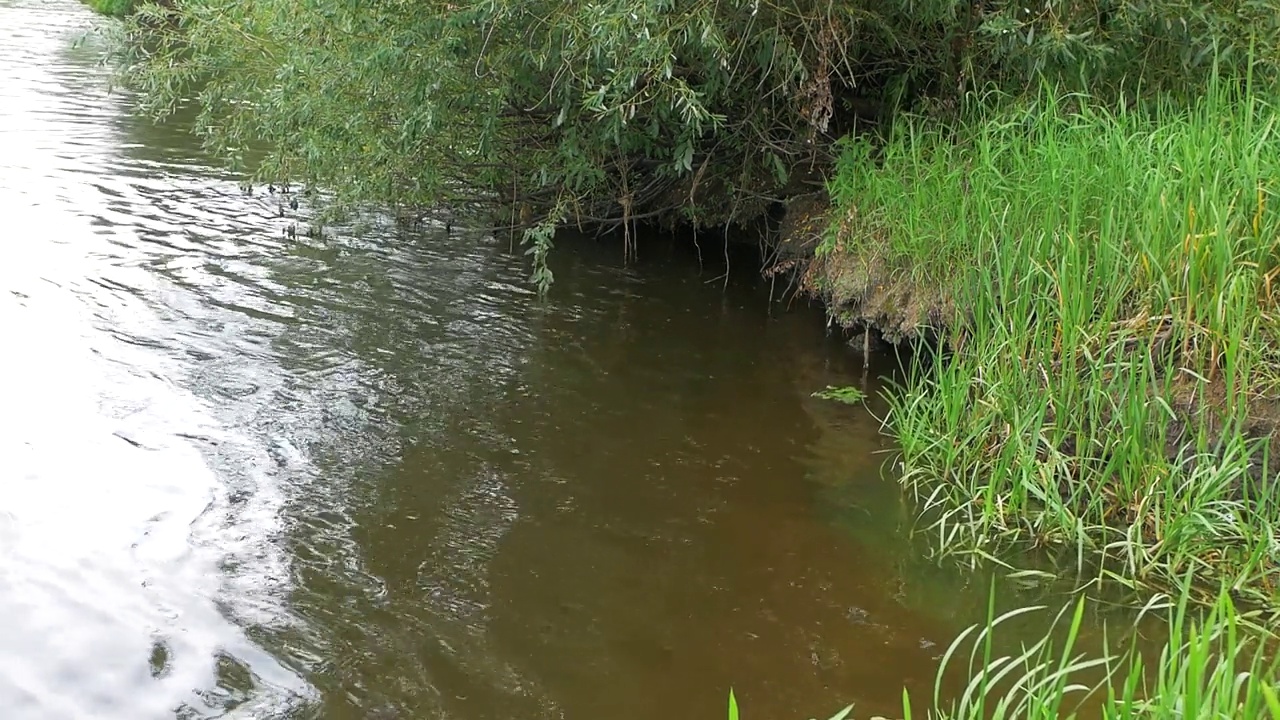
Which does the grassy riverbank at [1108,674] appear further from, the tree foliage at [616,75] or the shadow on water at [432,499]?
the tree foliage at [616,75]

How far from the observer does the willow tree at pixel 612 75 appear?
6.36 m

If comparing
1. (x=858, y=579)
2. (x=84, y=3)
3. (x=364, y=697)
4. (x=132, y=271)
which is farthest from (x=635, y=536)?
(x=84, y=3)

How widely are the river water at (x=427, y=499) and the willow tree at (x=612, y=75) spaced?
926 mm

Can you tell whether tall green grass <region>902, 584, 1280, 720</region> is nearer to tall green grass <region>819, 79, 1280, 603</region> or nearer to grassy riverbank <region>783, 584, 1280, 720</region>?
grassy riverbank <region>783, 584, 1280, 720</region>

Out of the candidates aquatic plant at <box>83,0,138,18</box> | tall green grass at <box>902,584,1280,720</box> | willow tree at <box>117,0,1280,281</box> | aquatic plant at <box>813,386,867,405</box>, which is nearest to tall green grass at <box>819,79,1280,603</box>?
tall green grass at <box>902,584,1280,720</box>

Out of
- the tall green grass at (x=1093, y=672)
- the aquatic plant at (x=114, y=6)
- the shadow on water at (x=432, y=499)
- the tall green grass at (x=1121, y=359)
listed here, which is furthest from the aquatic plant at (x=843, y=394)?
the aquatic plant at (x=114, y=6)

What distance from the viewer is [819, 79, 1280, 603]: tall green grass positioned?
440 cm

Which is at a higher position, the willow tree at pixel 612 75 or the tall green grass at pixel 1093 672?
the willow tree at pixel 612 75

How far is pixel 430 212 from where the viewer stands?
9.84 metres

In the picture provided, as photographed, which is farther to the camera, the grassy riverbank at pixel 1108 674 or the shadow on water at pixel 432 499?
the shadow on water at pixel 432 499

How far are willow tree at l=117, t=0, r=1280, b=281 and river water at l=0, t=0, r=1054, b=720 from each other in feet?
3.04

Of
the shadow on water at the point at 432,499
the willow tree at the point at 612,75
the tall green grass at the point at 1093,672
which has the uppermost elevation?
the willow tree at the point at 612,75

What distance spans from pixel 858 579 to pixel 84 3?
30.6m

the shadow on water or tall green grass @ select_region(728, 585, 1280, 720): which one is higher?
tall green grass @ select_region(728, 585, 1280, 720)
